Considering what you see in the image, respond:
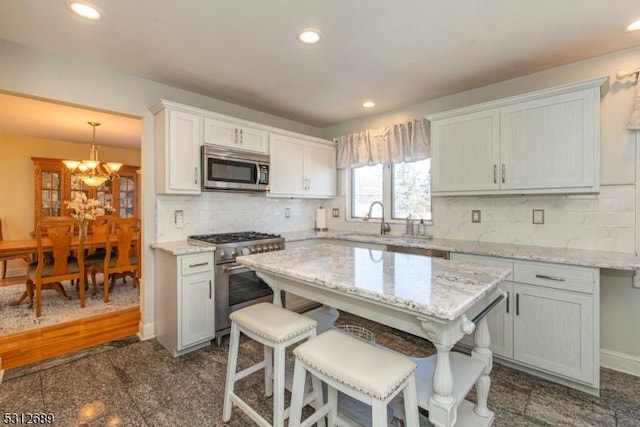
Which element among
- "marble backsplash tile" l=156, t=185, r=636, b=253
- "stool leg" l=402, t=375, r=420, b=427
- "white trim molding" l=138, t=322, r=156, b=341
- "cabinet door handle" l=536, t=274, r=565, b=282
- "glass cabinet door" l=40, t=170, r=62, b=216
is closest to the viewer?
"stool leg" l=402, t=375, r=420, b=427

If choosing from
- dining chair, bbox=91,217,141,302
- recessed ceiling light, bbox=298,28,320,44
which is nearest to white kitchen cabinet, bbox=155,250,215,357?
dining chair, bbox=91,217,141,302

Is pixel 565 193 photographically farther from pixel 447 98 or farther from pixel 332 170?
pixel 332 170

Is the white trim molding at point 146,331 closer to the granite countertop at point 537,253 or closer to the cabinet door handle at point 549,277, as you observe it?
the granite countertop at point 537,253

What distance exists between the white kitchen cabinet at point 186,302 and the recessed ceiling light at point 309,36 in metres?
1.88

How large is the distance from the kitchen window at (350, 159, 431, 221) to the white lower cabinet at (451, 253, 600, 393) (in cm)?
127

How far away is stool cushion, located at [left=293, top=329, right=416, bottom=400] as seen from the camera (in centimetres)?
109

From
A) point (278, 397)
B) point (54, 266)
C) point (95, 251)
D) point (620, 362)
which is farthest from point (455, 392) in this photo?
point (95, 251)

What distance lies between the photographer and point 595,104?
84.8 inches

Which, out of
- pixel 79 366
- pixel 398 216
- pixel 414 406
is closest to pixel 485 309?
pixel 414 406

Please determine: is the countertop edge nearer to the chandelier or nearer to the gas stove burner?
the gas stove burner

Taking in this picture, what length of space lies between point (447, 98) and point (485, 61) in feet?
2.53

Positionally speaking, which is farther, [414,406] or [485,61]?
[485,61]

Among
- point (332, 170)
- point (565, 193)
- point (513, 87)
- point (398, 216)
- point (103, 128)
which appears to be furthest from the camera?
point (103, 128)

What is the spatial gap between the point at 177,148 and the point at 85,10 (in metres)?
1.13
